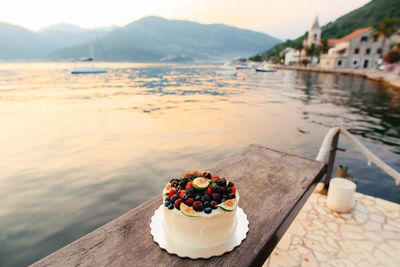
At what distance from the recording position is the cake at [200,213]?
2.37 m

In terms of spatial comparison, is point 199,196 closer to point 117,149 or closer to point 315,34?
point 117,149

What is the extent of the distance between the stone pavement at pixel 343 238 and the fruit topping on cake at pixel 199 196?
3.11m

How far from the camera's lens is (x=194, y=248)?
2.44 meters

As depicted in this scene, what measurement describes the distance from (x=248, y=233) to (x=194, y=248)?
76cm

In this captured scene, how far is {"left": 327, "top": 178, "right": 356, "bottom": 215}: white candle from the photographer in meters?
6.04

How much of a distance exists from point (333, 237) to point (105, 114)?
67.1 feet

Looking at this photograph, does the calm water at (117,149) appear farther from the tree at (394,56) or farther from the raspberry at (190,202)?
the tree at (394,56)

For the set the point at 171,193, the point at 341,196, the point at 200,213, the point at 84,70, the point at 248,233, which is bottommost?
the point at 341,196

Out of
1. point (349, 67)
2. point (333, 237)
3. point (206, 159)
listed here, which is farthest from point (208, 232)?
point (349, 67)

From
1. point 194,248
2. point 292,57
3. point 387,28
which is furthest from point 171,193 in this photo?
point 292,57

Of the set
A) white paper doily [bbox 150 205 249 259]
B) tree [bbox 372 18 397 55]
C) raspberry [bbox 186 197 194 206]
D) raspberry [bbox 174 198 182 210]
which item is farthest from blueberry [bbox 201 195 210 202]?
tree [bbox 372 18 397 55]

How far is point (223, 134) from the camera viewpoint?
1549 centimetres

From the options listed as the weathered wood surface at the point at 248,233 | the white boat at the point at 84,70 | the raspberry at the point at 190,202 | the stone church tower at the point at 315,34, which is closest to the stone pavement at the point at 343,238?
the weathered wood surface at the point at 248,233

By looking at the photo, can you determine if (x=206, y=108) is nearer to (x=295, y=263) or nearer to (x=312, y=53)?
(x=295, y=263)
